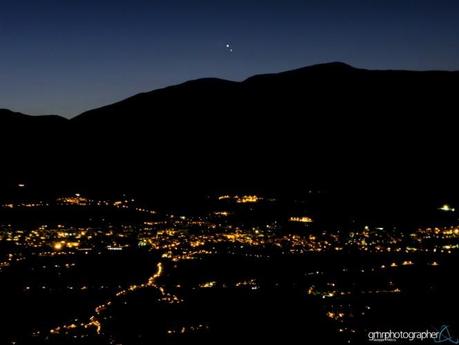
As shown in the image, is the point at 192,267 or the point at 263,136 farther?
the point at 263,136

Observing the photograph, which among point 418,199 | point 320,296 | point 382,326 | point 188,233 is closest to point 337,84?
point 418,199

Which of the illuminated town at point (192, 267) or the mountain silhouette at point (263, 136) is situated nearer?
the illuminated town at point (192, 267)

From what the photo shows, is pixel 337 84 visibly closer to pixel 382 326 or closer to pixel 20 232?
pixel 20 232

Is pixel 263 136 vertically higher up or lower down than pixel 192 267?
higher up

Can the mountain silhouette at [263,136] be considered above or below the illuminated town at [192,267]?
above
